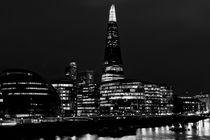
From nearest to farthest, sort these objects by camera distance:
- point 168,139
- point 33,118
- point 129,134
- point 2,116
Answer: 1. point 168,139
2. point 129,134
3. point 2,116
4. point 33,118

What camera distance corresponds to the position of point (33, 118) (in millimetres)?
191000

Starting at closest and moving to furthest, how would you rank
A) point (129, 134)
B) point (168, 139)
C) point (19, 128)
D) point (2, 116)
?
point (168, 139) < point (19, 128) < point (129, 134) < point (2, 116)

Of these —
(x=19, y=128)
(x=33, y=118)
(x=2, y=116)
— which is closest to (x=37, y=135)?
(x=19, y=128)

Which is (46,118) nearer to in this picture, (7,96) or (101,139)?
(7,96)

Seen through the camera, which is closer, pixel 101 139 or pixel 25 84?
pixel 101 139

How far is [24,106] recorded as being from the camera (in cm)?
19350

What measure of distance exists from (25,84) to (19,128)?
67.9 m

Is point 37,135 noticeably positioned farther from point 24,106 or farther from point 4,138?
point 24,106

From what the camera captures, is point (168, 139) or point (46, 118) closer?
point (168, 139)

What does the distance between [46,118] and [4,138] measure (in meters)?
90.4

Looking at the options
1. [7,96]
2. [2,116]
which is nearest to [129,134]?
[2,116]

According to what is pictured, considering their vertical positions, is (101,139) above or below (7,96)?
below

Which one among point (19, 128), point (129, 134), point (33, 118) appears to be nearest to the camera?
point (19, 128)

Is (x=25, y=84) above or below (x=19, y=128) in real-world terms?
above
